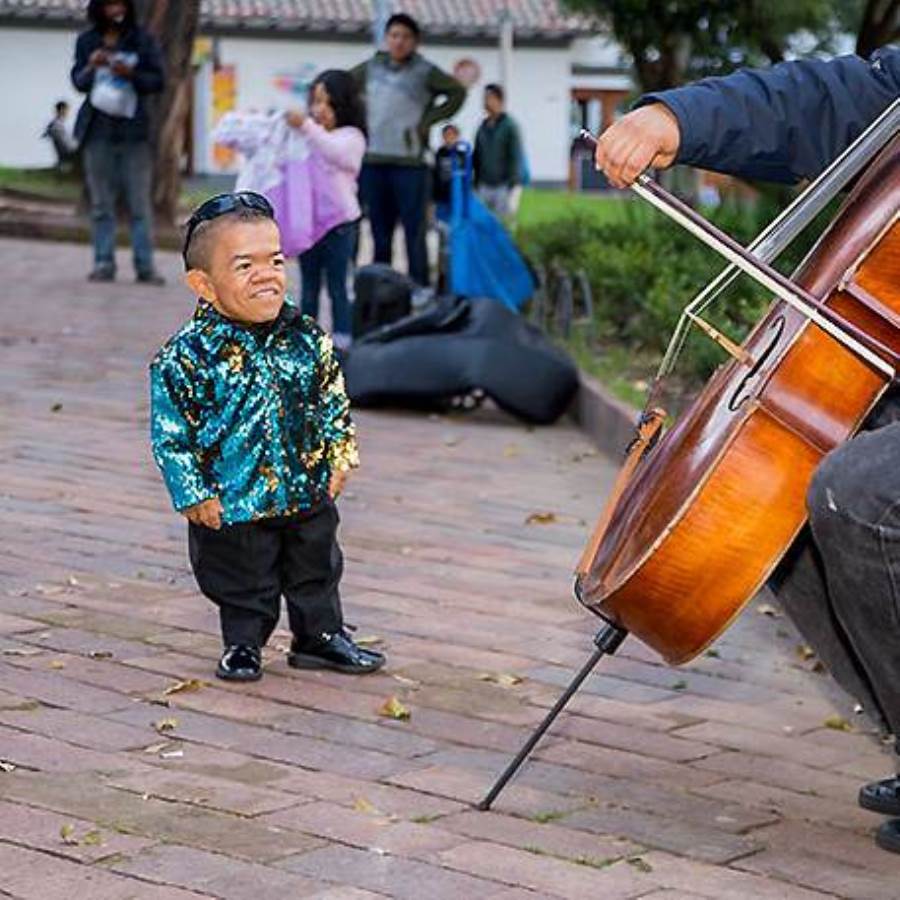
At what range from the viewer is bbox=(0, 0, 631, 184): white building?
48562mm

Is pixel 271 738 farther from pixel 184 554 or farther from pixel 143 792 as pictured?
pixel 184 554

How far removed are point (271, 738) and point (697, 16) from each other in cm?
841

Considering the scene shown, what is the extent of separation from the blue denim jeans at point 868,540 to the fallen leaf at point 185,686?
1673 mm

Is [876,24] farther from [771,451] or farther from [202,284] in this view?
[771,451]

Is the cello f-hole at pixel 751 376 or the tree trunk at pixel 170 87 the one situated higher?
the cello f-hole at pixel 751 376

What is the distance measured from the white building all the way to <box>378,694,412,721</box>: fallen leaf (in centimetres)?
4205

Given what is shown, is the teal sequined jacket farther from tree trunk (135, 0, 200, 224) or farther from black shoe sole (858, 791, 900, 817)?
tree trunk (135, 0, 200, 224)

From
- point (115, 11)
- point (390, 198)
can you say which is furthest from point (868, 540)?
point (115, 11)

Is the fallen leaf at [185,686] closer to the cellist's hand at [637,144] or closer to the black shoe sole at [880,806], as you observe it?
the black shoe sole at [880,806]

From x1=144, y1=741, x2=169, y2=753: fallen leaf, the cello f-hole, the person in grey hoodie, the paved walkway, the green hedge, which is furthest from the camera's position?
the person in grey hoodie

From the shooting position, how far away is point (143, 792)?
4.14 meters

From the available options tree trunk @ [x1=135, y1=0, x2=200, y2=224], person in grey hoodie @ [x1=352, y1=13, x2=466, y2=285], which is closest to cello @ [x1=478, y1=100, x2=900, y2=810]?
person in grey hoodie @ [x1=352, y1=13, x2=466, y2=285]

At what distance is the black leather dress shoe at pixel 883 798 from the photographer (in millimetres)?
4113

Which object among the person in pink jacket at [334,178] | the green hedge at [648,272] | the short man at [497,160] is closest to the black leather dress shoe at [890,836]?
the green hedge at [648,272]
